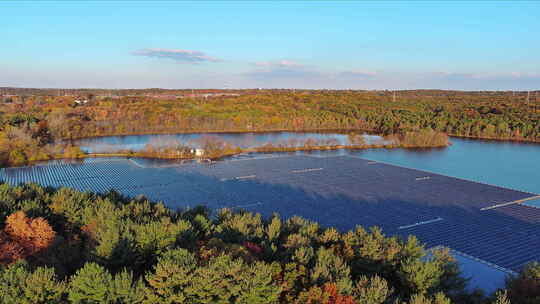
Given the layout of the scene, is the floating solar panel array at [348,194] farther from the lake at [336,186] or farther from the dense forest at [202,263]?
the dense forest at [202,263]

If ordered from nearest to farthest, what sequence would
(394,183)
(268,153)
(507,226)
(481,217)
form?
(507,226)
(481,217)
(394,183)
(268,153)

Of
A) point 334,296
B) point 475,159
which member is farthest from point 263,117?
point 334,296

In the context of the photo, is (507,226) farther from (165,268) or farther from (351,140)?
(351,140)

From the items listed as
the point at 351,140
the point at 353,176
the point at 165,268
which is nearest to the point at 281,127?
the point at 351,140

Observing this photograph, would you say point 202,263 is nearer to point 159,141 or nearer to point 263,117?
point 159,141

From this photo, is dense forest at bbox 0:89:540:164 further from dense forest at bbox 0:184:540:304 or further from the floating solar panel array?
dense forest at bbox 0:184:540:304

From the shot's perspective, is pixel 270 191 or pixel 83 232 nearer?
pixel 83 232

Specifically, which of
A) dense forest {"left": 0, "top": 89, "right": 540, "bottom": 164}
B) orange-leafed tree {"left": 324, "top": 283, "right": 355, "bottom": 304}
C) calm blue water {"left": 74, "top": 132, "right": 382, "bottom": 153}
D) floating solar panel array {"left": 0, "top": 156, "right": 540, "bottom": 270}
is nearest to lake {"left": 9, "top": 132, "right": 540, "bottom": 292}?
floating solar panel array {"left": 0, "top": 156, "right": 540, "bottom": 270}
